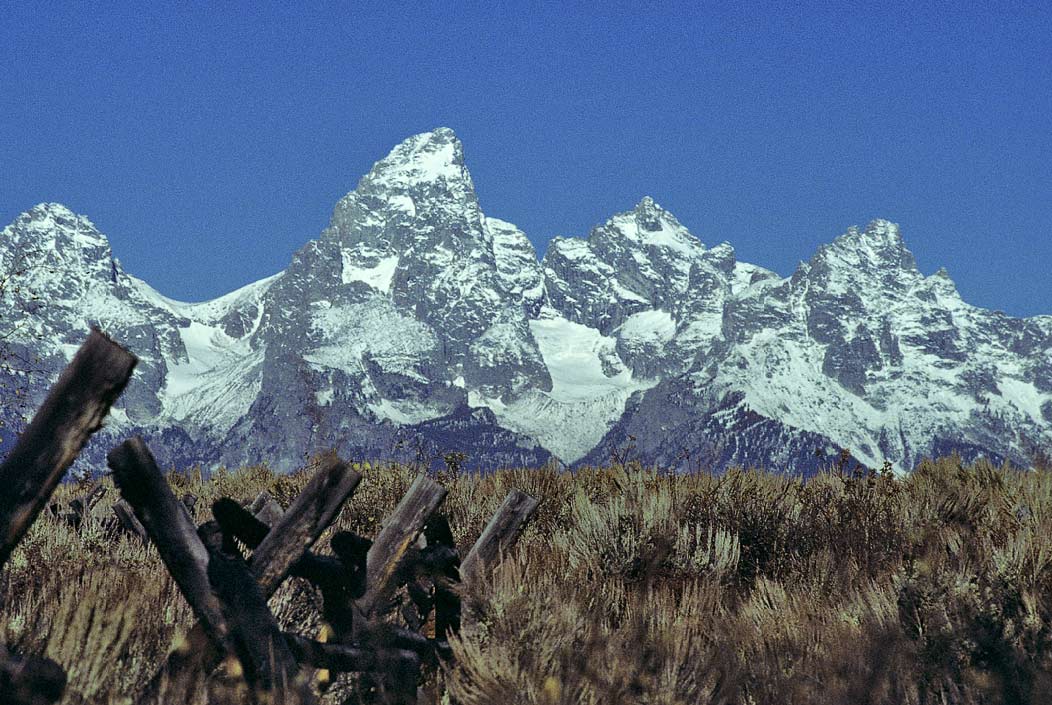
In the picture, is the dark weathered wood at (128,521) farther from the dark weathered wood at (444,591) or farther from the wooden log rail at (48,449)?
the wooden log rail at (48,449)

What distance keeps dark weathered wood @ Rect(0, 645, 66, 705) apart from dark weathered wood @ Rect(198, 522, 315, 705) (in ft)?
2.68

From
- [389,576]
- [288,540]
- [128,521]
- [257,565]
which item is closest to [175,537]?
[257,565]

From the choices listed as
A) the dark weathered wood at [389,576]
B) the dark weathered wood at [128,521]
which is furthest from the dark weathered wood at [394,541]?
the dark weathered wood at [128,521]

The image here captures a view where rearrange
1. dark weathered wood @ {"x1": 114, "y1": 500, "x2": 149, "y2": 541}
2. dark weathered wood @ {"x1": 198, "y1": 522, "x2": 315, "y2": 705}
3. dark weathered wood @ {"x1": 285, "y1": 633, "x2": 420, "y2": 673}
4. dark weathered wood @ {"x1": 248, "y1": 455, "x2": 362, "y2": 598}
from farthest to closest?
dark weathered wood @ {"x1": 114, "y1": 500, "x2": 149, "y2": 541} < dark weathered wood @ {"x1": 285, "y1": 633, "x2": 420, "y2": 673} < dark weathered wood @ {"x1": 248, "y1": 455, "x2": 362, "y2": 598} < dark weathered wood @ {"x1": 198, "y1": 522, "x2": 315, "y2": 705}

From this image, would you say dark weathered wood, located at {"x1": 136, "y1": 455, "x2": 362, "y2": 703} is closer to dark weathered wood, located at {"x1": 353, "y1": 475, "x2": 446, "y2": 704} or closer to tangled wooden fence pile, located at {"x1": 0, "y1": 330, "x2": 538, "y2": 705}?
tangled wooden fence pile, located at {"x1": 0, "y1": 330, "x2": 538, "y2": 705}

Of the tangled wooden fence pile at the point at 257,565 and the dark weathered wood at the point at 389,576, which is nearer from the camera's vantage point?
the tangled wooden fence pile at the point at 257,565

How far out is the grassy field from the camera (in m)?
5.83

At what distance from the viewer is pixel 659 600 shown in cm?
730

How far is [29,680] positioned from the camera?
14.9 feet

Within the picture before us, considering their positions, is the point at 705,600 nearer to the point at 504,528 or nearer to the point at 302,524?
the point at 504,528

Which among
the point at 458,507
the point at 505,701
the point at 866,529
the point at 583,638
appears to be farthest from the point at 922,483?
the point at 505,701

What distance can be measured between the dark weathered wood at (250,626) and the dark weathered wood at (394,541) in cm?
79

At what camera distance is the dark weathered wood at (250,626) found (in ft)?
17.2

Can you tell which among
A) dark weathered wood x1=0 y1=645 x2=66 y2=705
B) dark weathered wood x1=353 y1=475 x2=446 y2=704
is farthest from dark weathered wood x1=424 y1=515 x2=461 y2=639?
dark weathered wood x1=0 y1=645 x2=66 y2=705
